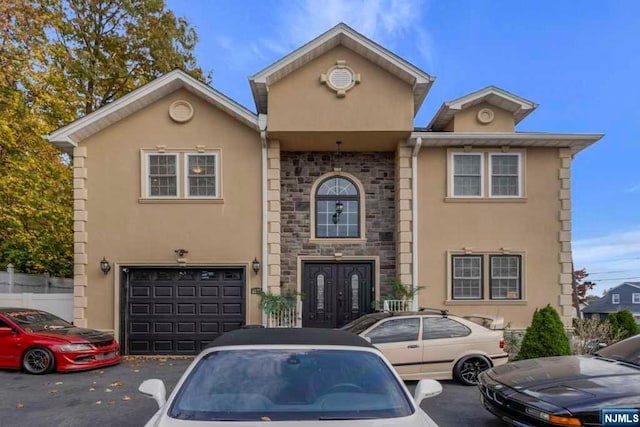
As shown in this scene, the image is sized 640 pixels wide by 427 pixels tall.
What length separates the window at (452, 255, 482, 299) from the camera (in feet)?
37.2

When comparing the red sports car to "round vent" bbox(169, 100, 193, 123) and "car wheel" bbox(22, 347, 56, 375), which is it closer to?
"car wheel" bbox(22, 347, 56, 375)

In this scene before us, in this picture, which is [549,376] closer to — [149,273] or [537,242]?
[537,242]

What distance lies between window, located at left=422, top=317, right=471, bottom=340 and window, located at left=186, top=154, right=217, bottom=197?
624 centimetres

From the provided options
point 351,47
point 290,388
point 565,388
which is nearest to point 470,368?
point 565,388

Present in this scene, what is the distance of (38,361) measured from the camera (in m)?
8.77

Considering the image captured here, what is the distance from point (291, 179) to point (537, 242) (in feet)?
21.6

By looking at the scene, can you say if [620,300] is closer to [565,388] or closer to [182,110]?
[182,110]

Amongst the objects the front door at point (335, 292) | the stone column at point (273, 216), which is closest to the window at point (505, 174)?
the front door at point (335, 292)

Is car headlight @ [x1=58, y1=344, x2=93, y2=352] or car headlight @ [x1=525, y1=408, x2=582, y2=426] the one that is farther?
car headlight @ [x1=58, y1=344, x2=93, y2=352]

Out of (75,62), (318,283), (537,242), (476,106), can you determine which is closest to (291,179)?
(318,283)

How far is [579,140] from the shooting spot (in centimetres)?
1118

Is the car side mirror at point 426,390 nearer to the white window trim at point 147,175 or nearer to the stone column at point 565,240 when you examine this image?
the white window trim at point 147,175

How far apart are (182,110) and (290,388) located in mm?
9648

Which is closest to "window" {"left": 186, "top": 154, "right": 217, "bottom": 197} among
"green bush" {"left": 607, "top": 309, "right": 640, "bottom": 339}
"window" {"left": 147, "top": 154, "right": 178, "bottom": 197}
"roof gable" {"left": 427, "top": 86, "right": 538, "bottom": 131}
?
"window" {"left": 147, "top": 154, "right": 178, "bottom": 197}
